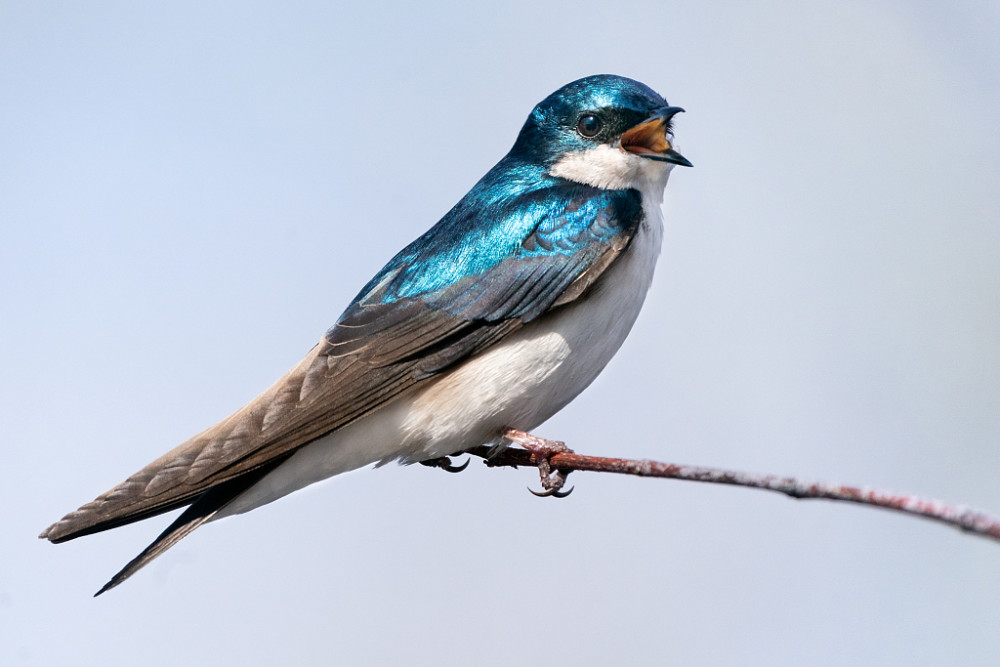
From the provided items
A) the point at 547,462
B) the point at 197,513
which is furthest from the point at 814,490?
the point at 197,513

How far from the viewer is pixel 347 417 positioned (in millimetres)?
2391

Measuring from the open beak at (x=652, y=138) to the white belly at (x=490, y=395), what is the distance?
0.22 meters

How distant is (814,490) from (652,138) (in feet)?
5.39

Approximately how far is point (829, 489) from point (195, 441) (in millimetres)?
1611

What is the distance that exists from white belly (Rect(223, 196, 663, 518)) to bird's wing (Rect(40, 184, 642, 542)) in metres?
0.04

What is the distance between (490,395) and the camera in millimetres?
2451

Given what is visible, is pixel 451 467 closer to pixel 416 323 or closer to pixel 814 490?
pixel 416 323

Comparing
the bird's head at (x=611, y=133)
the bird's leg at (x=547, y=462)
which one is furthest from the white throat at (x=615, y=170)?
the bird's leg at (x=547, y=462)

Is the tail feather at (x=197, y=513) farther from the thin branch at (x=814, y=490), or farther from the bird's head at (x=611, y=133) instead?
the bird's head at (x=611, y=133)

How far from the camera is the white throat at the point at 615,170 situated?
263 centimetres

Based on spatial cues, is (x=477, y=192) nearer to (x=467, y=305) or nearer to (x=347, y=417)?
(x=467, y=305)

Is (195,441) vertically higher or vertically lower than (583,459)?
higher

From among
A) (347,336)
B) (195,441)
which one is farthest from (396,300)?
(195,441)

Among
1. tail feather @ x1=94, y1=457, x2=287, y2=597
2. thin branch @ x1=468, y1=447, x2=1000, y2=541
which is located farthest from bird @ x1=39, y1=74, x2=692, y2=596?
thin branch @ x1=468, y1=447, x2=1000, y2=541
